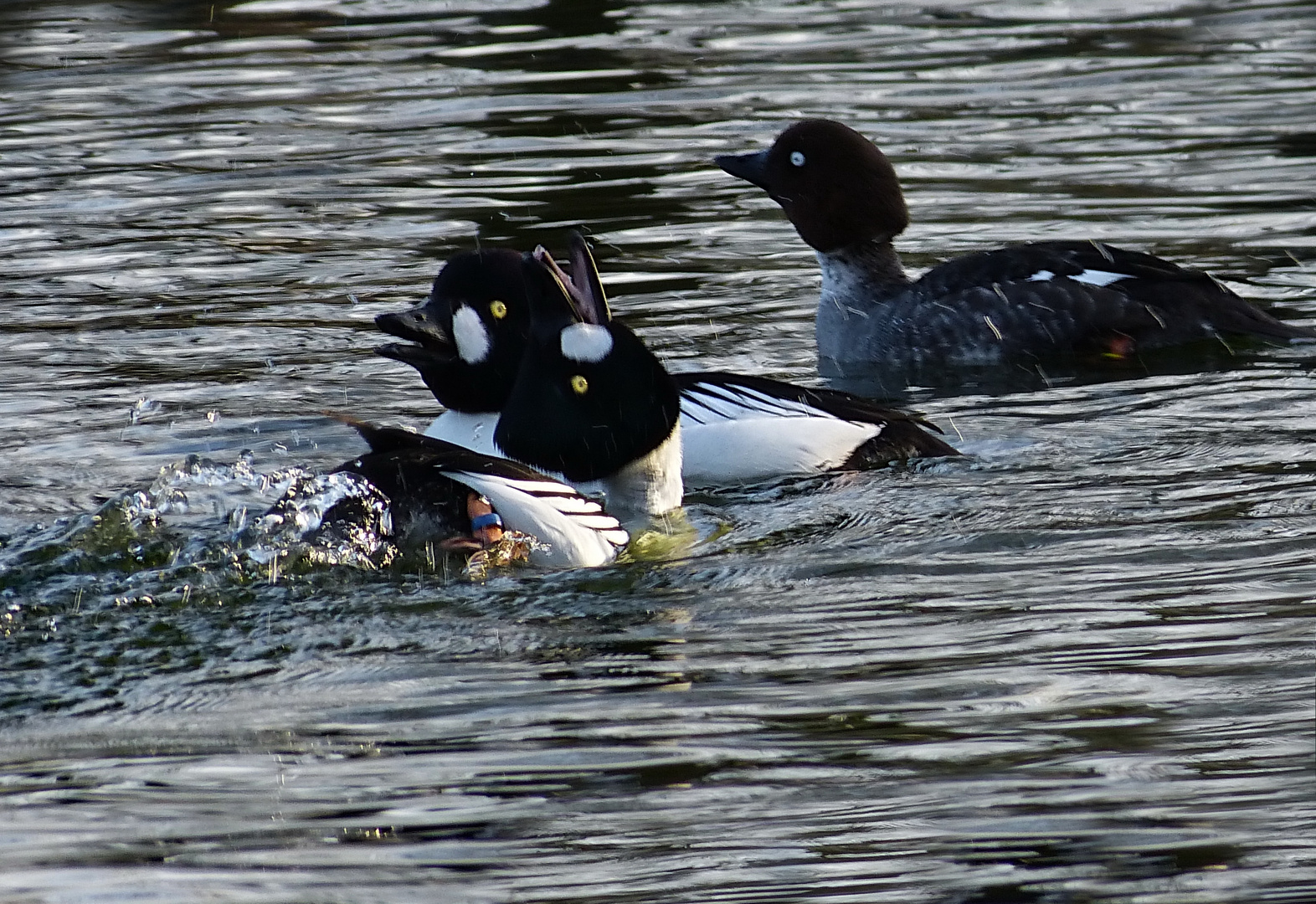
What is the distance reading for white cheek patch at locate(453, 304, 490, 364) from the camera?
6551mm

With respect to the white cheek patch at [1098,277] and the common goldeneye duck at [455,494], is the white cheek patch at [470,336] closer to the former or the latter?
the common goldeneye duck at [455,494]

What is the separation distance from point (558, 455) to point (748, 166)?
3383 millimetres

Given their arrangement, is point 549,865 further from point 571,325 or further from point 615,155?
point 615,155

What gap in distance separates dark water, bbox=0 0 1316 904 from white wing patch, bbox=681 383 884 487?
17 cm

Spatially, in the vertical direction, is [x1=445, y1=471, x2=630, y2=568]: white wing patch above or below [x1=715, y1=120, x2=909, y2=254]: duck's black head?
below

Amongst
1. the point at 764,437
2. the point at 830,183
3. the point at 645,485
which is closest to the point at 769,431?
the point at 764,437

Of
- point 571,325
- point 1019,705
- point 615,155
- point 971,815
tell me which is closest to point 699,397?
point 571,325

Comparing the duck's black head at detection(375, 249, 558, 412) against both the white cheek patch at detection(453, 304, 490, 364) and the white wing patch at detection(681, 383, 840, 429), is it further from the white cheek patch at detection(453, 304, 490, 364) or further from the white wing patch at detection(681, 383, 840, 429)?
the white wing patch at detection(681, 383, 840, 429)

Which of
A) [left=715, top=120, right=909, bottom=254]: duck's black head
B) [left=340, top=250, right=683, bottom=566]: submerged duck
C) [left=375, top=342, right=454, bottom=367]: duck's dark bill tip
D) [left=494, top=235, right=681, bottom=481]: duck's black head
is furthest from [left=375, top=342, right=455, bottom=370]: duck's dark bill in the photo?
[left=715, top=120, right=909, bottom=254]: duck's black head

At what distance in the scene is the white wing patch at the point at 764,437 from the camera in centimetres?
677

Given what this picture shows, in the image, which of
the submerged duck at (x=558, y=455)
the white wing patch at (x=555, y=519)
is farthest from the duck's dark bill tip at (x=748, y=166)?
the white wing patch at (x=555, y=519)

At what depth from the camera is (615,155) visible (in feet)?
40.9

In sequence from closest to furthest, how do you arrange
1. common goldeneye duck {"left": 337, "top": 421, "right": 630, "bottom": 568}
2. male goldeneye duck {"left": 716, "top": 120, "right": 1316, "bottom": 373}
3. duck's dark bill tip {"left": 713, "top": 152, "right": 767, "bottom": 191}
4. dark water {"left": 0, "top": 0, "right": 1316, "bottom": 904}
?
dark water {"left": 0, "top": 0, "right": 1316, "bottom": 904} < common goldeneye duck {"left": 337, "top": 421, "right": 630, "bottom": 568} < male goldeneye duck {"left": 716, "top": 120, "right": 1316, "bottom": 373} < duck's dark bill tip {"left": 713, "top": 152, "right": 767, "bottom": 191}

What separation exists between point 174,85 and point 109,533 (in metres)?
9.53
